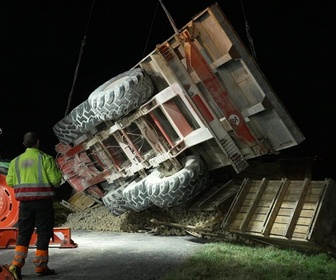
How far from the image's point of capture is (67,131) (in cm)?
828

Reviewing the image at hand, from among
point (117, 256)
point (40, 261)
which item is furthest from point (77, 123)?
point (40, 261)

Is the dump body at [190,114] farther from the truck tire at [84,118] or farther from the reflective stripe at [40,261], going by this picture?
the reflective stripe at [40,261]

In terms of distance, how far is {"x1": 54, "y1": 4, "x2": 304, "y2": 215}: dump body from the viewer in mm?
6828

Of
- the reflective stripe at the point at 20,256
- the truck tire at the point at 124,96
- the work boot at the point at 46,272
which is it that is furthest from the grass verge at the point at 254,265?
the truck tire at the point at 124,96

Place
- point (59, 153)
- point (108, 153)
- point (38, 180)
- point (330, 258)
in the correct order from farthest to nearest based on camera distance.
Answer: point (59, 153), point (108, 153), point (330, 258), point (38, 180)

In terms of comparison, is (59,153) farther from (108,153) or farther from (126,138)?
(126,138)

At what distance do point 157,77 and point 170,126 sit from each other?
848 mm

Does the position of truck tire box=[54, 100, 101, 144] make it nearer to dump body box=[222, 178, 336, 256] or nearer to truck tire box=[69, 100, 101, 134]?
truck tire box=[69, 100, 101, 134]

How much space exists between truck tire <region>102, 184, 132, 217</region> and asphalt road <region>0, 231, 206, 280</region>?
432mm

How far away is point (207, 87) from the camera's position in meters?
7.03

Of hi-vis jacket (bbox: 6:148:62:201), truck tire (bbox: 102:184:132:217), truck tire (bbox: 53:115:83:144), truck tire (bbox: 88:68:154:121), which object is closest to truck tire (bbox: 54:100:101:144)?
truck tire (bbox: 53:115:83:144)

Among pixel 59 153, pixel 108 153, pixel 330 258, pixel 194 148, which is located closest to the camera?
pixel 330 258

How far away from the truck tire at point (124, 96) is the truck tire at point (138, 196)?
1.19 meters

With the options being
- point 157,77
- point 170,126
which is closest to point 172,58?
point 157,77
